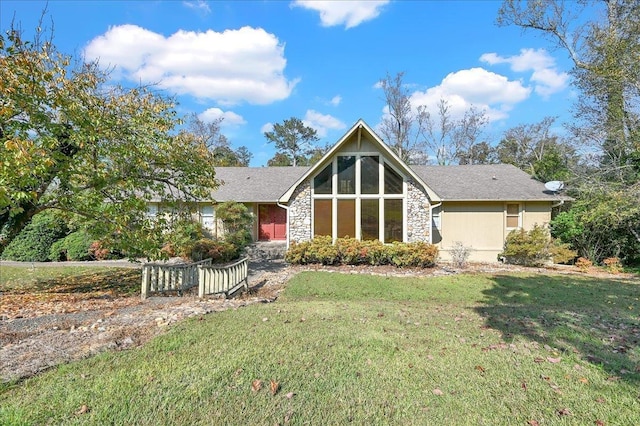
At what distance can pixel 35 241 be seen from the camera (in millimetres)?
16391

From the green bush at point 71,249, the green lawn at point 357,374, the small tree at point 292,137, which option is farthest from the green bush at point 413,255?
the small tree at point 292,137

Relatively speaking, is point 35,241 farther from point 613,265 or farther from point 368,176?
point 613,265

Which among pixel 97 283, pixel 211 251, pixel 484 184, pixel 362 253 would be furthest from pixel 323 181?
pixel 97 283

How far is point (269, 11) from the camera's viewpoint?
1295 centimetres

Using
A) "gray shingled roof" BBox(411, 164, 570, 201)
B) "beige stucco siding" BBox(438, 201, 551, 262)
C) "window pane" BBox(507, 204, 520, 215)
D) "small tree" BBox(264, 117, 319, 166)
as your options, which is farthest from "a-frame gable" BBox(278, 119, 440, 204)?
"small tree" BBox(264, 117, 319, 166)

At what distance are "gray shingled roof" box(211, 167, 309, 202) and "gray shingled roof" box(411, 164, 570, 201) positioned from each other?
8218 millimetres

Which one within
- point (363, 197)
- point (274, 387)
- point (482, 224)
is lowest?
point (274, 387)

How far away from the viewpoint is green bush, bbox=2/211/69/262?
1616cm

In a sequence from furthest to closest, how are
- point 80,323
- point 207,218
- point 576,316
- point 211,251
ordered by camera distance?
point 207,218 → point 211,251 → point 576,316 → point 80,323

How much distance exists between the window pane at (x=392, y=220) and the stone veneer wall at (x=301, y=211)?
11.2 feet

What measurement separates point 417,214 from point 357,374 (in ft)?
38.6

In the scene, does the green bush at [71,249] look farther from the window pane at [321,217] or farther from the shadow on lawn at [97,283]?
the window pane at [321,217]

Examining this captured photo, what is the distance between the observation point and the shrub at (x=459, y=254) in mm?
14980

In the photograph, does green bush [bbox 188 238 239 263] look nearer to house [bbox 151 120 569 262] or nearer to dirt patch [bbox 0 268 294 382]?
house [bbox 151 120 569 262]
